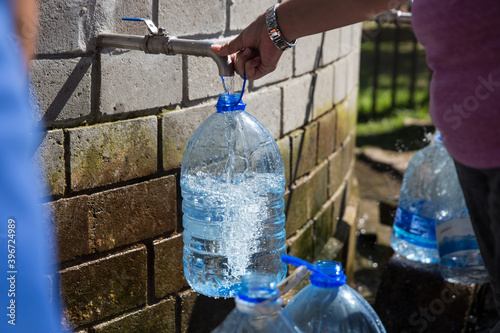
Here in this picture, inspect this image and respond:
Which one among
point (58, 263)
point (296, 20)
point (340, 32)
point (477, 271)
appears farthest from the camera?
point (340, 32)

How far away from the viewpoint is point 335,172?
5098 millimetres

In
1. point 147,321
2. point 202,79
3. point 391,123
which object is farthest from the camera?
point 391,123

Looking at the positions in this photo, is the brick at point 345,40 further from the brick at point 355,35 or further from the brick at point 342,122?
the brick at point 342,122

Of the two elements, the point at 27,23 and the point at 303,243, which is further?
the point at 303,243

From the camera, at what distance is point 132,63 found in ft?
8.33

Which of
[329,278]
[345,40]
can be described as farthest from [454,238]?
[345,40]

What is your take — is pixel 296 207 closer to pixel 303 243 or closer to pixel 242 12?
pixel 303 243

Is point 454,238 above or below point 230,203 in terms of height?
below

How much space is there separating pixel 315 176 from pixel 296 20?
2465 mm

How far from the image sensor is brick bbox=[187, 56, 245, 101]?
2859 millimetres

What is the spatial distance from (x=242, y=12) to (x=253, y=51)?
45.2 inches

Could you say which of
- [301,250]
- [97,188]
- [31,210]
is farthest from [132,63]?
[301,250]

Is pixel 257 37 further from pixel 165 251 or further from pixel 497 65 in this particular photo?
pixel 165 251

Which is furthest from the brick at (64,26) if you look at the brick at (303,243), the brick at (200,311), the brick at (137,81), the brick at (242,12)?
the brick at (303,243)
